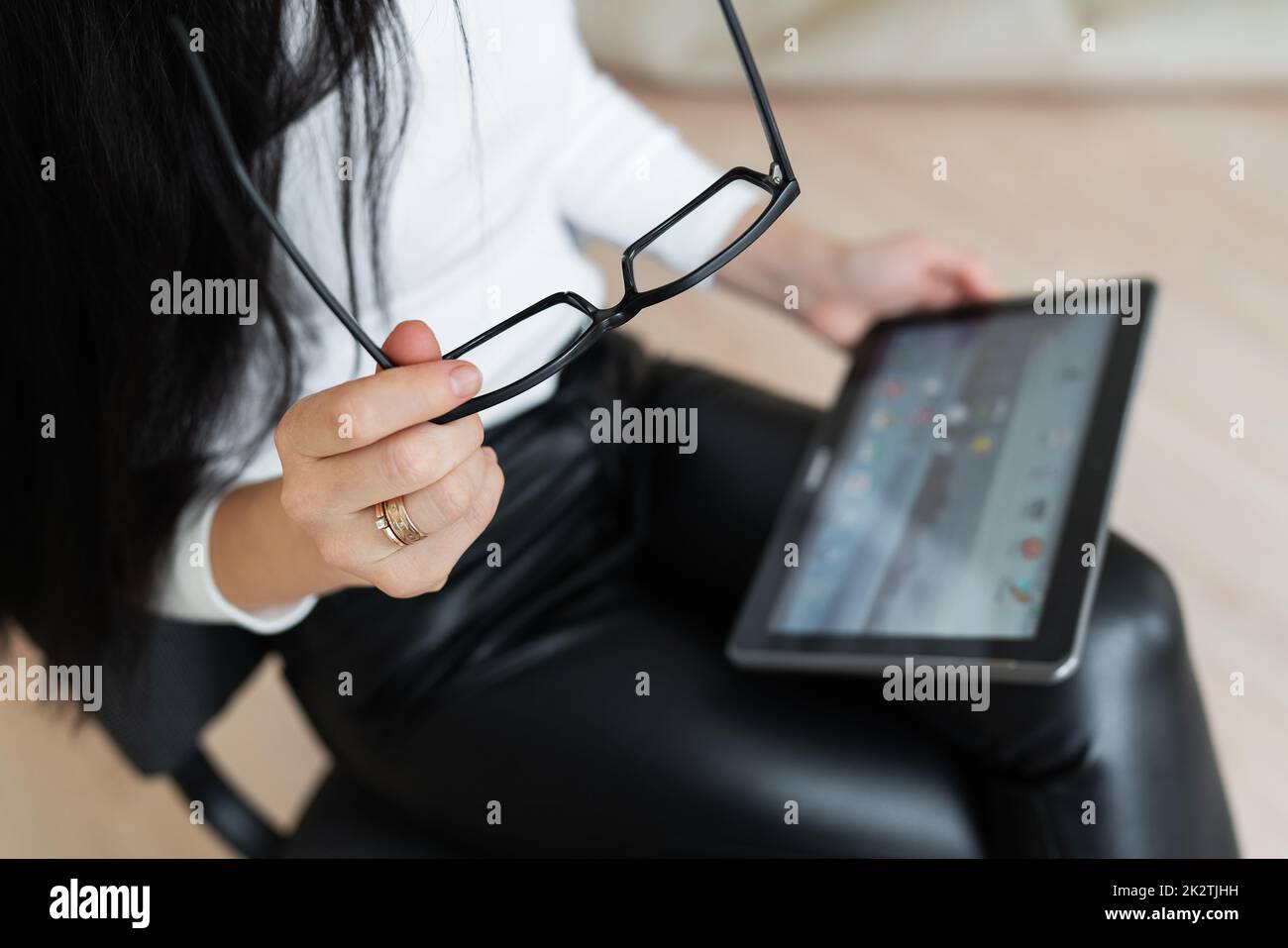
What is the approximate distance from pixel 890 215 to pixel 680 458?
2.67 ft

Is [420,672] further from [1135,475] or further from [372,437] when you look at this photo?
[1135,475]

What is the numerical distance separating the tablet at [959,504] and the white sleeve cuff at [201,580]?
288mm

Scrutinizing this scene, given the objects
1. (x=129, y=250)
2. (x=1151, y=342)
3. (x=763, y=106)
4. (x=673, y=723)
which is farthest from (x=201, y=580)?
(x=1151, y=342)

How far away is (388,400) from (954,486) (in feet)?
1.49

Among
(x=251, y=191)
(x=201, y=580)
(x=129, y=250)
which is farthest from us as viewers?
(x=201, y=580)

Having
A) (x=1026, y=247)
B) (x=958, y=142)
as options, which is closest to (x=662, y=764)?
(x=1026, y=247)

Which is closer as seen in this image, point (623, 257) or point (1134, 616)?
point (623, 257)

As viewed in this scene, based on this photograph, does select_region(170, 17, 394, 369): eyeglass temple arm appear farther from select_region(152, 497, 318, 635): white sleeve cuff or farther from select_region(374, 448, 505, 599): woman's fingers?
select_region(152, 497, 318, 635): white sleeve cuff

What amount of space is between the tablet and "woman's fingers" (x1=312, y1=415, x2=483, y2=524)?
34 centimetres

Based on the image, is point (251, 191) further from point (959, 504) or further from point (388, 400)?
point (959, 504)

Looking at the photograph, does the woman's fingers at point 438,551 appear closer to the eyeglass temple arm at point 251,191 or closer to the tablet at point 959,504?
the eyeglass temple arm at point 251,191

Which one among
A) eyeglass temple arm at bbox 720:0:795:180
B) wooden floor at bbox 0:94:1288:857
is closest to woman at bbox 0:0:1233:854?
eyeglass temple arm at bbox 720:0:795:180

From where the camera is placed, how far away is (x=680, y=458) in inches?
33.9

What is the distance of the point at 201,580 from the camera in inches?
25.2
